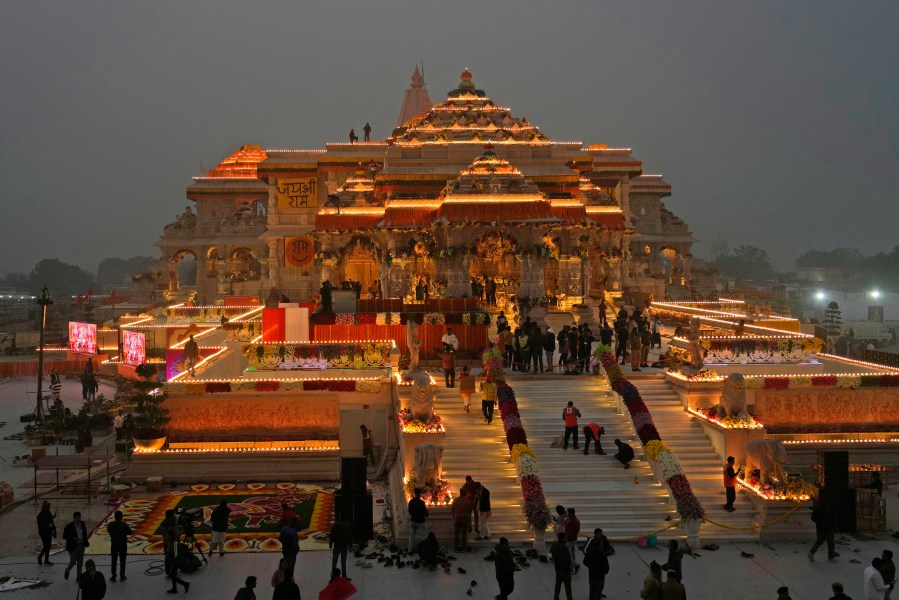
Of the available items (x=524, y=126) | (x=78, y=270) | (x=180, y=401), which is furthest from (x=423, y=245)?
(x=78, y=270)

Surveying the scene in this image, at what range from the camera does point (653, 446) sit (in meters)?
16.7

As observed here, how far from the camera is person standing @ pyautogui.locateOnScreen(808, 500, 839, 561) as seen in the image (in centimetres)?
1384

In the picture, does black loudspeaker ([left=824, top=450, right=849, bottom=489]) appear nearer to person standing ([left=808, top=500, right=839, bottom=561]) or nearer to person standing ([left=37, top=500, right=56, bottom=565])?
person standing ([left=808, top=500, right=839, bottom=561])

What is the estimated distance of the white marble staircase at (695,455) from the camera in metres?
15.3

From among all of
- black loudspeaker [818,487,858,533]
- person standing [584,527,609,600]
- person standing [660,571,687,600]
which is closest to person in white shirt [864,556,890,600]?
person standing [660,571,687,600]

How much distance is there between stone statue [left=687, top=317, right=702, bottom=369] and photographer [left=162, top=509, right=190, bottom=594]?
10831mm

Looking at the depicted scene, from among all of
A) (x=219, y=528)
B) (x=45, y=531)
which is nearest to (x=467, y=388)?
(x=219, y=528)

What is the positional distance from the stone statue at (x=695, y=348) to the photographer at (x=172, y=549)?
1083 cm

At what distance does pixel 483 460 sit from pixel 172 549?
19.1 feet

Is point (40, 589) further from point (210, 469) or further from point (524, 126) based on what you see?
point (524, 126)

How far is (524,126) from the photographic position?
3875 centimetres

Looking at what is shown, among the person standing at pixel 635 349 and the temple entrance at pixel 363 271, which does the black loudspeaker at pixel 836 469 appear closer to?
the person standing at pixel 635 349

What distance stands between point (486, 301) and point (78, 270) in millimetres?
110446

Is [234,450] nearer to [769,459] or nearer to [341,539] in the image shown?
[341,539]
